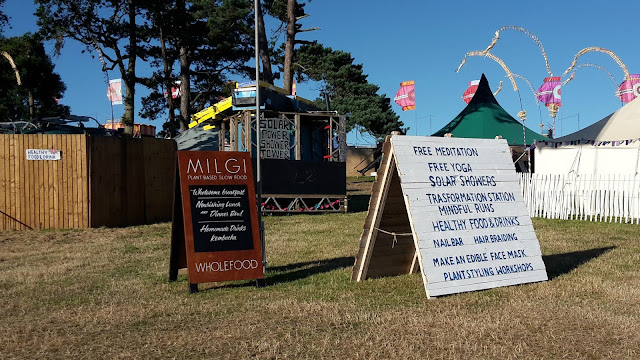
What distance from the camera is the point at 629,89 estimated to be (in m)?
32.7

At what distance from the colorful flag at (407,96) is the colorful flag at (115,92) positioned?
831 inches

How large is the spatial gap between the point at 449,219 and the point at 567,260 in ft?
9.46

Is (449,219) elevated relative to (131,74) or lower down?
lower down

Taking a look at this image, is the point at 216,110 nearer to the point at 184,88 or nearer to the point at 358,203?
the point at 358,203

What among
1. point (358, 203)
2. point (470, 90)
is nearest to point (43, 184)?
point (358, 203)

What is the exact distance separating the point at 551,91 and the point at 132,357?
34.3m

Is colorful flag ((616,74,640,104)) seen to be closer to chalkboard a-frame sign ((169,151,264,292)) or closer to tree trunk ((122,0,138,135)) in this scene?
tree trunk ((122,0,138,135))

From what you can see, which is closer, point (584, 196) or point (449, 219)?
point (449, 219)

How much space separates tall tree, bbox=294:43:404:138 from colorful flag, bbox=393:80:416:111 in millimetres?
994

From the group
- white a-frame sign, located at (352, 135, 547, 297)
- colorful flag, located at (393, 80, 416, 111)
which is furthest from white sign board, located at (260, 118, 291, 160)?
colorful flag, located at (393, 80, 416, 111)

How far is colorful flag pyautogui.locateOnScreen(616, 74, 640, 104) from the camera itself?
32.2 metres

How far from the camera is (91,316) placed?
555cm

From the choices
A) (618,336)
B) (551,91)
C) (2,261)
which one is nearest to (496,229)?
(618,336)

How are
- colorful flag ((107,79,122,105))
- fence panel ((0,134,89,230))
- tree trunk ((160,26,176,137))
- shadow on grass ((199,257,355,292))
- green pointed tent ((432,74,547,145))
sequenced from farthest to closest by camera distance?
colorful flag ((107,79,122,105)), tree trunk ((160,26,176,137)), green pointed tent ((432,74,547,145)), fence panel ((0,134,89,230)), shadow on grass ((199,257,355,292))
